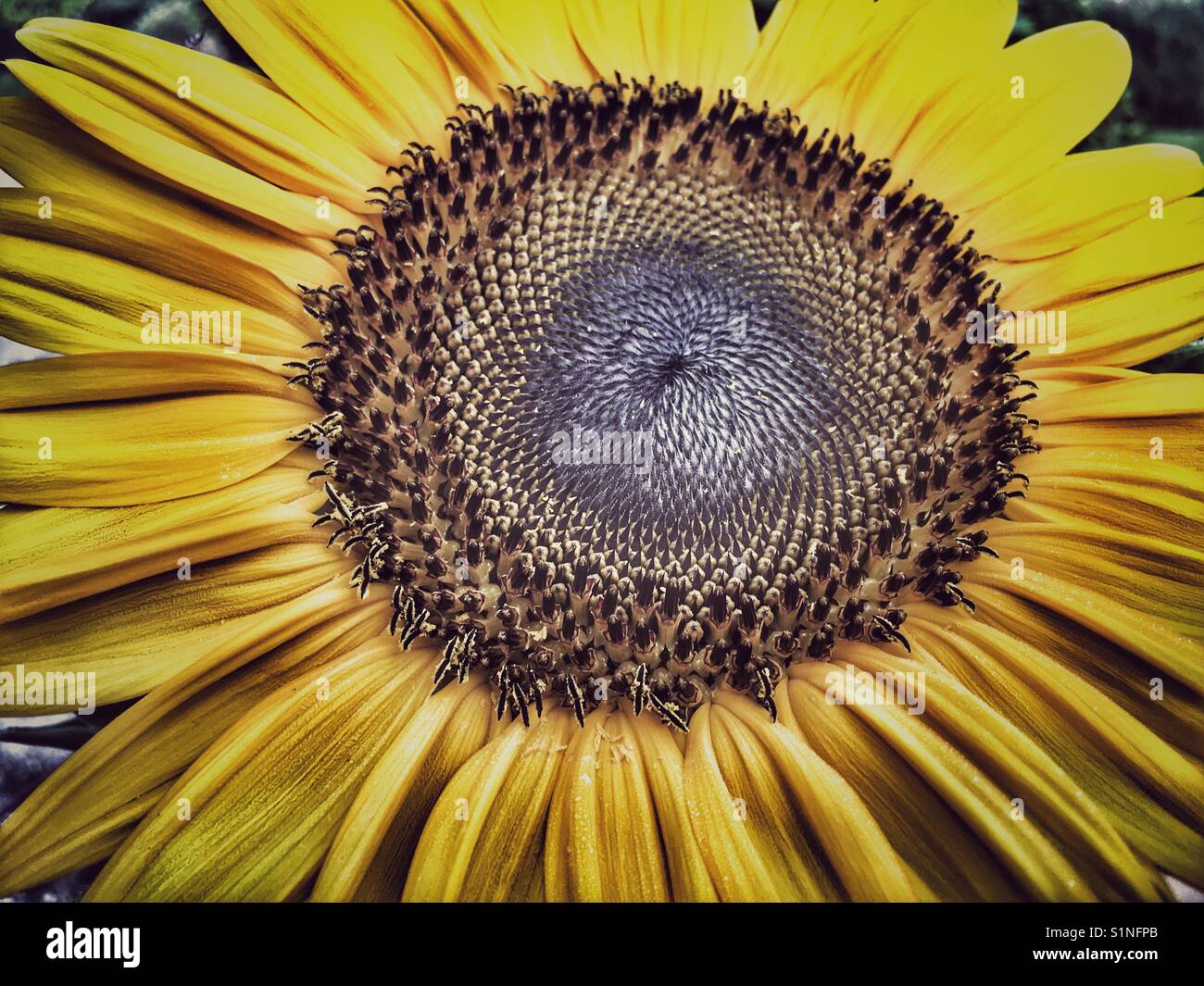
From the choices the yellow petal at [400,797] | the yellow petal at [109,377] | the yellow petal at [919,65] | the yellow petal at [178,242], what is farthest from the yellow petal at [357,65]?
the yellow petal at [400,797]

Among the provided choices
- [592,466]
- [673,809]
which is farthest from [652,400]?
[673,809]

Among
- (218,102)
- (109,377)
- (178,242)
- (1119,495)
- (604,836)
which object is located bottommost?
(604,836)

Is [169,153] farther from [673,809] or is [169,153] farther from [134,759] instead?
[673,809]

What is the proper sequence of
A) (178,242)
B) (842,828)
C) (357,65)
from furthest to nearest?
(357,65)
(178,242)
(842,828)

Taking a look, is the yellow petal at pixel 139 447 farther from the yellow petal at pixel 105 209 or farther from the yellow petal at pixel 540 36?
the yellow petal at pixel 540 36

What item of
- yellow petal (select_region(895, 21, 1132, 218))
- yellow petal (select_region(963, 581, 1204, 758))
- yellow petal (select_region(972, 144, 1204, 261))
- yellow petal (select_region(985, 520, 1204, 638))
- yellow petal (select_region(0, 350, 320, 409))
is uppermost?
yellow petal (select_region(895, 21, 1132, 218))

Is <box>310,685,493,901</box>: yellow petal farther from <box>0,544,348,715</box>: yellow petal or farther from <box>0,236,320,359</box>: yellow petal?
<box>0,236,320,359</box>: yellow petal

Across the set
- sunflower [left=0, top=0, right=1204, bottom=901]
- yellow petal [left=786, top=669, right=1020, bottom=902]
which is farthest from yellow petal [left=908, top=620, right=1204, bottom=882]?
yellow petal [left=786, top=669, right=1020, bottom=902]

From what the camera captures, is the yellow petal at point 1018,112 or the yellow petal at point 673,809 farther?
the yellow petal at point 1018,112
